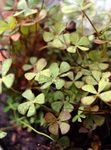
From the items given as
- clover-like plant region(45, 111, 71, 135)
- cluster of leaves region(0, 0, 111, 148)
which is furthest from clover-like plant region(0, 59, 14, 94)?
clover-like plant region(45, 111, 71, 135)

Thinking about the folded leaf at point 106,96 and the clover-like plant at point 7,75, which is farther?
the clover-like plant at point 7,75

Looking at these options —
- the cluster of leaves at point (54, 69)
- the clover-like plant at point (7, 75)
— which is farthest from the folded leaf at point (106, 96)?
the clover-like plant at point (7, 75)

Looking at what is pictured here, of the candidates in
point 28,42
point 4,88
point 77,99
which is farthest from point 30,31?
point 77,99

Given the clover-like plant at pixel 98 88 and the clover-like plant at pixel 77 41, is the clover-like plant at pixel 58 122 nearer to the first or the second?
the clover-like plant at pixel 98 88

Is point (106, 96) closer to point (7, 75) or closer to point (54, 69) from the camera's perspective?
point (54, 69)

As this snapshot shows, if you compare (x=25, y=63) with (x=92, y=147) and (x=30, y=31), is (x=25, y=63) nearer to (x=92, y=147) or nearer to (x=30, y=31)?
(x=30, y=31)

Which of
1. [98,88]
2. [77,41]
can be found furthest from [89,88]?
[77,41]
